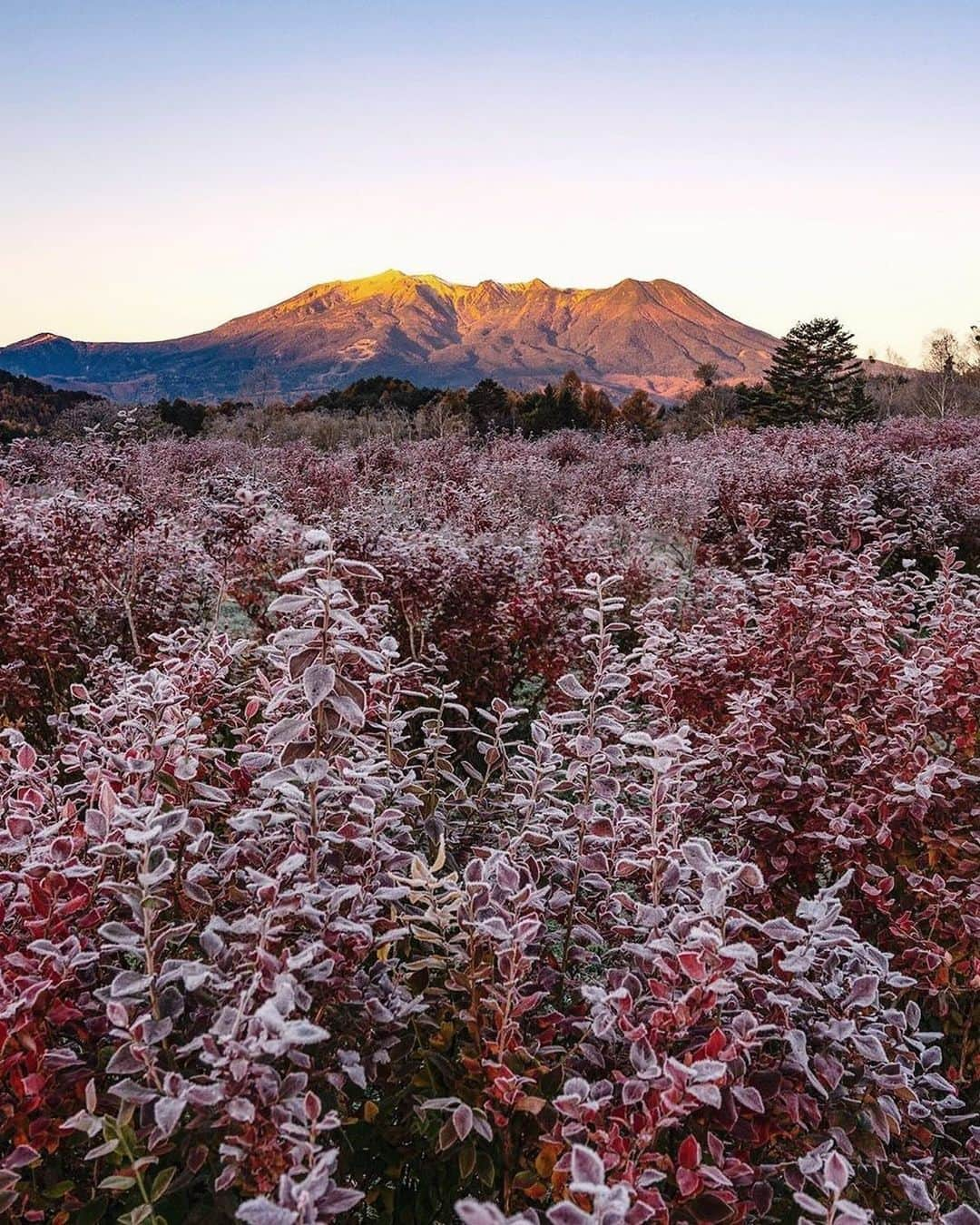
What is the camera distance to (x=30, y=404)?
26.0 m

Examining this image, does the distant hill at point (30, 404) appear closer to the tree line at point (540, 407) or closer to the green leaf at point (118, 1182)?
the tree line at point (540, 407)

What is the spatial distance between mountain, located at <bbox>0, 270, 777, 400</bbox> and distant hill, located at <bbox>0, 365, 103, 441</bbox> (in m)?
65.2

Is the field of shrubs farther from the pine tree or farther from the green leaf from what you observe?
the pine tree

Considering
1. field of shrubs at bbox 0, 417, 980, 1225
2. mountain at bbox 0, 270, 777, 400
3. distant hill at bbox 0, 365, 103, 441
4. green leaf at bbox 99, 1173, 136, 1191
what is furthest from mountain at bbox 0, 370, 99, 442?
mountain at bbox 0, 270, 777, 400

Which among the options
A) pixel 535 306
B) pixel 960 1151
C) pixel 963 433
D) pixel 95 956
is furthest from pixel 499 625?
pixel 535 306

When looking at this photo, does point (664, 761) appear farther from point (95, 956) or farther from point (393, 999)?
point (95, 956)

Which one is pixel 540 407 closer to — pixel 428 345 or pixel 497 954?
pixel 497 954

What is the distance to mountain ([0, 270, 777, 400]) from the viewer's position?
117 m

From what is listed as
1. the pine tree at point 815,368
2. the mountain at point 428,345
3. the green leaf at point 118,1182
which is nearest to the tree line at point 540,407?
the pine tree at point 815,368

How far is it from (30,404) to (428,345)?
117385 millimetres

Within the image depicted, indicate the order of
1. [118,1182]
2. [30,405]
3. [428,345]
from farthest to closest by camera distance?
[428,345] → [30,405] → [118,1182]

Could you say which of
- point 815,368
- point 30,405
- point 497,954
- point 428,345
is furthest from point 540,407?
point 428,345

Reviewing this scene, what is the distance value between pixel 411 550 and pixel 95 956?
3.21m

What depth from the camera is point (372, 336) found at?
13075 cm
